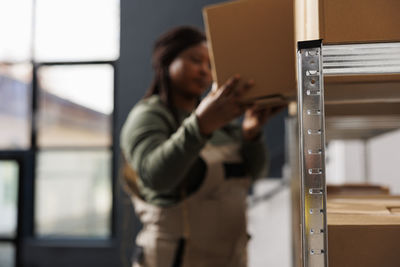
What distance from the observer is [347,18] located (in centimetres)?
62

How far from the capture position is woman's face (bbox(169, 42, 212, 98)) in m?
1.29

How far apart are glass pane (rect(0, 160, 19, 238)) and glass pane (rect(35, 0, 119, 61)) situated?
1.05 metres

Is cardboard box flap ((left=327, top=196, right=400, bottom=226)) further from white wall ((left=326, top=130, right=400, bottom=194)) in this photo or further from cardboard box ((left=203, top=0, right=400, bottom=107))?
white wall ((left=326, top=130, right=400, bottom=194))

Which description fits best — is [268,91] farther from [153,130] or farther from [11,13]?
[11,13]

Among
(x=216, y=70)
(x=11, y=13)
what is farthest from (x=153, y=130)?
(x=11, y=13)

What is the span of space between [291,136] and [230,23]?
676mm

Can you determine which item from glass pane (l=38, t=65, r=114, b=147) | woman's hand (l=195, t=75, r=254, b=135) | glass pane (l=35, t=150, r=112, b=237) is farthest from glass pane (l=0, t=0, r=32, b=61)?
woman's hand (l=195, t=75, r=254, b=135)

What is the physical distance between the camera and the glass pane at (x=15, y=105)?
3855mm

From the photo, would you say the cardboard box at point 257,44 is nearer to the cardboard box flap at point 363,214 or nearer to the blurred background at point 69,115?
the cardboard box flap at point 363,214

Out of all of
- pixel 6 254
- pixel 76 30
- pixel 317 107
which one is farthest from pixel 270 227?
pixel 76 30

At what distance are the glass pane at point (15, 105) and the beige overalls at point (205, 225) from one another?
9.46 ft

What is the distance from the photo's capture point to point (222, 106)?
3.14ft

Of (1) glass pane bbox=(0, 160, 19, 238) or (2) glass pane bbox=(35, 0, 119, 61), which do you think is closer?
(1) glass pane bbox=(0, 160, 19, 238)

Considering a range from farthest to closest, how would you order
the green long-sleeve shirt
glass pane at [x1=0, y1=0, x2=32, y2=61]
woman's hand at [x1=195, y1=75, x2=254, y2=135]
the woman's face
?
glass pane at [x1=0, y1=0, x2=32, y2=61], the woman's face, the green long-sleeve shirt, woman's hand at [x1=195, y1=75, x2=254, y2=135]
